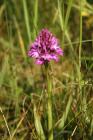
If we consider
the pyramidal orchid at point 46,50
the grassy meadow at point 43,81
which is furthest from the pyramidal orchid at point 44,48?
the grassy meadow at point 43,81

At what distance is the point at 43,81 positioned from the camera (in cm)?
226

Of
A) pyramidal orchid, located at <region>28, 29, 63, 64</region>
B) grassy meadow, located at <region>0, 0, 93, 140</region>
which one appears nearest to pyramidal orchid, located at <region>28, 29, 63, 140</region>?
pyramidal orchid, located at <region>28, 29, 63, 64</region>

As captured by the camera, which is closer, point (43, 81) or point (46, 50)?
point (46, 50)

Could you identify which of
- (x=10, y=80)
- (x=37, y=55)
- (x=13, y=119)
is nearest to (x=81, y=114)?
(x=37, y=55)

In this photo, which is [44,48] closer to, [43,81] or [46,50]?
[46,50]

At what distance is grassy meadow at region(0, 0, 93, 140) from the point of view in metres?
1.65

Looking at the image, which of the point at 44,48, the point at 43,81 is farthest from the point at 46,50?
the point at 43,81

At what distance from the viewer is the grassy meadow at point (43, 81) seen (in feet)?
5.41

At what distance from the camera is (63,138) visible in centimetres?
166

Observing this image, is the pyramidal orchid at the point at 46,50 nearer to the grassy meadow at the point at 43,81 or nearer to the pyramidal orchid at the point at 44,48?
the pyramidal orchid at the point at 44,48

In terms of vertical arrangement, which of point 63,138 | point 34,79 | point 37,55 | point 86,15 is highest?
point 86,15

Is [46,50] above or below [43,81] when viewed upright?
above

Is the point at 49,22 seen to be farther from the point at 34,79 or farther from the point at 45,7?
the point at 34,79

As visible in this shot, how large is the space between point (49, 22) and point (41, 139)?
4.58 feet
